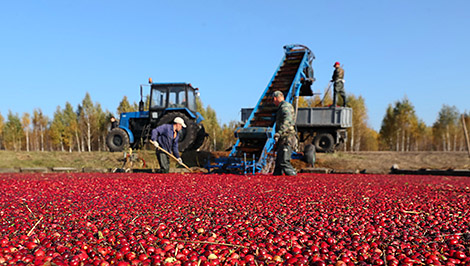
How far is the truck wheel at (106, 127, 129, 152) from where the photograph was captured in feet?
43.8

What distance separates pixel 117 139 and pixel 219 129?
1087 inches

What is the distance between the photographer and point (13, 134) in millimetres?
42375

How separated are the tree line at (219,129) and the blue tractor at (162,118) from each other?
675 inches

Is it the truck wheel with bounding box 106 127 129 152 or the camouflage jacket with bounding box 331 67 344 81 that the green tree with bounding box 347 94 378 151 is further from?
the truck wheel with bounding box 106 127 129 152

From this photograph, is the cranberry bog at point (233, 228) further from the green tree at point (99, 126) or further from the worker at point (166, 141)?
the green tree at point (99, 126)

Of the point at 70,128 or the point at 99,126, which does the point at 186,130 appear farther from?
the point at 70,128

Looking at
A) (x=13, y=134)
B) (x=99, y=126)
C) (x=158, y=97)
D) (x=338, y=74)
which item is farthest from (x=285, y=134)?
(x=13, y=134)

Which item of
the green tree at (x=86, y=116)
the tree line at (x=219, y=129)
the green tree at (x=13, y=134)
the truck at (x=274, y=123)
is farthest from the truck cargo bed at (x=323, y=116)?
the green tree at (x=13, y=134)

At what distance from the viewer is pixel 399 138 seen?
3531cm

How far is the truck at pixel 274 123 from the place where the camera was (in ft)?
26.5

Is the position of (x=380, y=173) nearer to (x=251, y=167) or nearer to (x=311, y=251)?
(x=251, y=167)

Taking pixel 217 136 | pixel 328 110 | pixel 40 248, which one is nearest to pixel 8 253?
pixel 40 248

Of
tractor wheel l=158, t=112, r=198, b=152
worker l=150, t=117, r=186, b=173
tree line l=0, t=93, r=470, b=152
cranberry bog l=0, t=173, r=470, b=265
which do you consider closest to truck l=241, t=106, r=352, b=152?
tractor wheel l=158, t=112, r=198, b=152

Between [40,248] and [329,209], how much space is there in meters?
2.76
